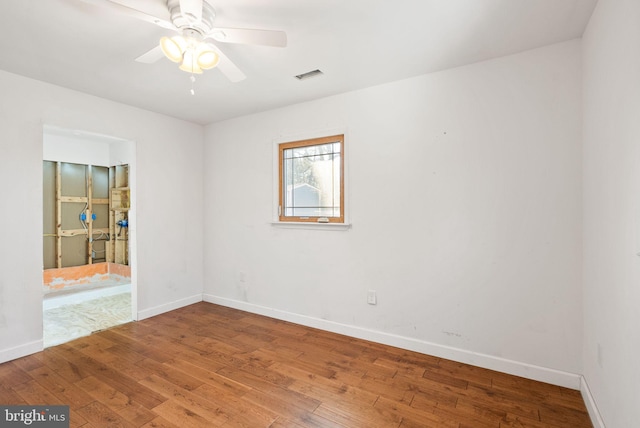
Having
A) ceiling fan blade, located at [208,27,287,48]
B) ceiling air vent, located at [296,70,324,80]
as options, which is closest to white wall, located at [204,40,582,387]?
ceiling air vent, located at [296,70,324,80]

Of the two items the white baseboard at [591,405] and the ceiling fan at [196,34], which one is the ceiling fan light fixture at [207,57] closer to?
the ceiling fan at [196,34]

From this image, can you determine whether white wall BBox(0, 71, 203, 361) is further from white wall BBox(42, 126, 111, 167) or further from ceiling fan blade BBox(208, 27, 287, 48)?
ceiling fan blade BBox(208, 27, 287, 48)

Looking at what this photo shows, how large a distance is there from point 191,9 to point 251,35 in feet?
1.08

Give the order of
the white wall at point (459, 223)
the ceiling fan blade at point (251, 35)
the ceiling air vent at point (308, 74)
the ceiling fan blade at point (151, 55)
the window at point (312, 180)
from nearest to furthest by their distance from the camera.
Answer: the ceiling fan blade at point (251, 35) < the ceiling fan blade at point (151, 55) < the white wall at point (459, 223) < the ceiling air vent at point (308, 74) < the window at point (312, 180)

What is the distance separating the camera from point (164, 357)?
8.92 feet

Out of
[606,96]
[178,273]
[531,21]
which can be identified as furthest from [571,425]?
[178,273]

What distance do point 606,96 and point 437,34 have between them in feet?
3.54

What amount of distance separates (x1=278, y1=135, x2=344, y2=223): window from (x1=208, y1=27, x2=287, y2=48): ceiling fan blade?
1564 millimetres

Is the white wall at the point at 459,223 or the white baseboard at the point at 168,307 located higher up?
the white wall at the point at 459,223

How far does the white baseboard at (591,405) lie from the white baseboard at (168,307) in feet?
13.8

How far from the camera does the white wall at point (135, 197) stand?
2.69 meters

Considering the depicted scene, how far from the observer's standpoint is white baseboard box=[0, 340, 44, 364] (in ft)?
8.59

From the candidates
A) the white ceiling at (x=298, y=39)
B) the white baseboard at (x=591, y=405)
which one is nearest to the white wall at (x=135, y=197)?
the white ceiling at (x=298, y=39)

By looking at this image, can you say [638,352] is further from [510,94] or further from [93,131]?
[93,131]
